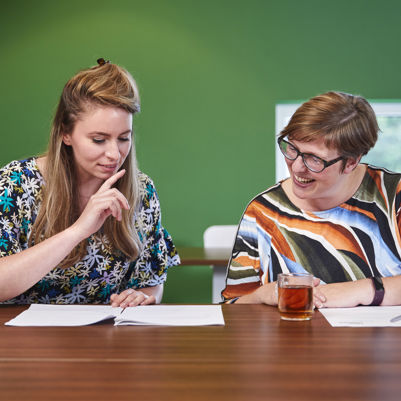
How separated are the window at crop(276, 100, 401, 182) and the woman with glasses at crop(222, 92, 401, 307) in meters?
2.48

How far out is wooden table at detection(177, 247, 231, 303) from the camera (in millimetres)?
2861

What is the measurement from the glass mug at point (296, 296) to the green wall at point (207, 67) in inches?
115

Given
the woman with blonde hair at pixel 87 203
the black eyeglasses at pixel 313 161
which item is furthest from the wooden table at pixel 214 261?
the black eyeglasses at pixel 313 161

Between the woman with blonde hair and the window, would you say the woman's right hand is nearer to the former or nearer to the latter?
the woman with blonde hair

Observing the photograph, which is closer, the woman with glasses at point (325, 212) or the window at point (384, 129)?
the woman with glasses at point (325, 212)

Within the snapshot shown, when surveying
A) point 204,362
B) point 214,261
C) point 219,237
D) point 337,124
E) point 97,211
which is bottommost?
→ point 219,237

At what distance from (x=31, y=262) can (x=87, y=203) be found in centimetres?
30

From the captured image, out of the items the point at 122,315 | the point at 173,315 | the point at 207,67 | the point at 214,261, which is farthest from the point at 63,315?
the point at 207,67

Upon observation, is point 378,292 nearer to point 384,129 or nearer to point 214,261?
point 214,261

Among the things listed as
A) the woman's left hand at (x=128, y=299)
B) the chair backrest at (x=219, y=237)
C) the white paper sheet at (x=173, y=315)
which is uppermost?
the white paper sheet at (x=173, y=315)

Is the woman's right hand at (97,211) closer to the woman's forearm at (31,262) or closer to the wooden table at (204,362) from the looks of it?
the woman's forearm at (31,262)

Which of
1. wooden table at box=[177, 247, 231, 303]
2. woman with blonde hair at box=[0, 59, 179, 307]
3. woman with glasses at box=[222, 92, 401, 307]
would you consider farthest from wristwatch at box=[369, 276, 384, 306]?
wooden table at box=[177, 247, 231, 303]

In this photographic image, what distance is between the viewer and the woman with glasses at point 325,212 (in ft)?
5.53

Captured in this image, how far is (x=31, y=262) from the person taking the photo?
1.47 metres
